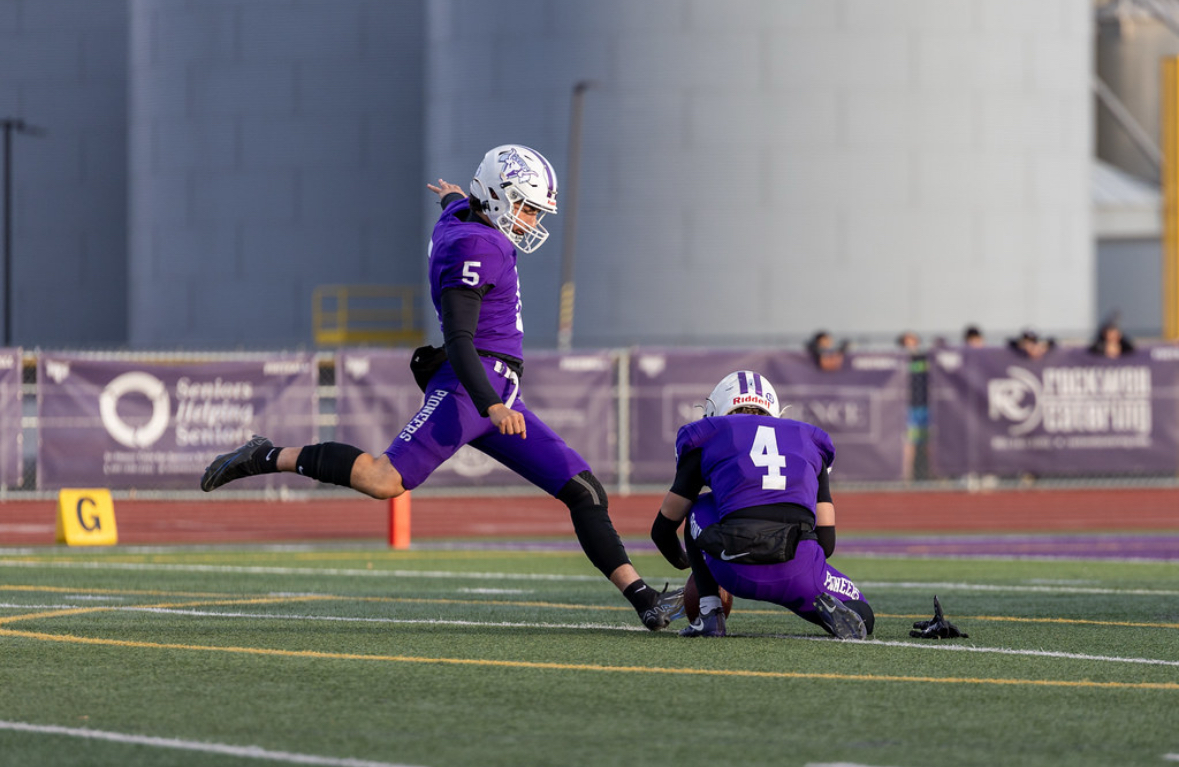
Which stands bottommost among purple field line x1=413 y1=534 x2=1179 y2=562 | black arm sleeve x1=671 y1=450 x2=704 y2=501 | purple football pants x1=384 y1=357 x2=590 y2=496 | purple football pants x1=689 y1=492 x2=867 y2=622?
purple field line x1=413 y1=534 x2=1179 y2=562

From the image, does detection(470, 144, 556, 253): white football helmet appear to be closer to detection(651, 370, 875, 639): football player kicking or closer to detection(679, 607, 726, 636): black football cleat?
detection(651, 370, 875, 639): football player kicking

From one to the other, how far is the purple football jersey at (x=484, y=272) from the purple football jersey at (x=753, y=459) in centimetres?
98

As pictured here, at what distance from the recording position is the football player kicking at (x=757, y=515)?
788cm

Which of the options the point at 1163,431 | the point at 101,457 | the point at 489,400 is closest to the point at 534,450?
the point at 489,400

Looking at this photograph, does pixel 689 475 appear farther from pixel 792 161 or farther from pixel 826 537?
pixel 792 161

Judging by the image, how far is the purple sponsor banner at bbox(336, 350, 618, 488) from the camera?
74.3ft

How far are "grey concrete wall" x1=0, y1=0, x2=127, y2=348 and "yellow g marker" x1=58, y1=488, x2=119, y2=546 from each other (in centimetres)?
2741

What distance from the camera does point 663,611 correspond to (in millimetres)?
8367

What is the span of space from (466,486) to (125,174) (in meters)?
22.8

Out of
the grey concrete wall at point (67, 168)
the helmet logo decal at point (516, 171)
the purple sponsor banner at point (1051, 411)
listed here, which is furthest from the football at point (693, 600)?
the grey concrete wall at point (67, 168)

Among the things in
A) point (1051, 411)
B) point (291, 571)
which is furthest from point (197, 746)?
point (1051, 411)

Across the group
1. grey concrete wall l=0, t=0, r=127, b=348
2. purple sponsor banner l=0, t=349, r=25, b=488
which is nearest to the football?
purple sponsor banner l=0, t=349, r=25, b=488

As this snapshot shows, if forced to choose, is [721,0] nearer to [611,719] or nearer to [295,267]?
[295,267]

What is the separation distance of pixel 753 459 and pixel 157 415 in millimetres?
15349
